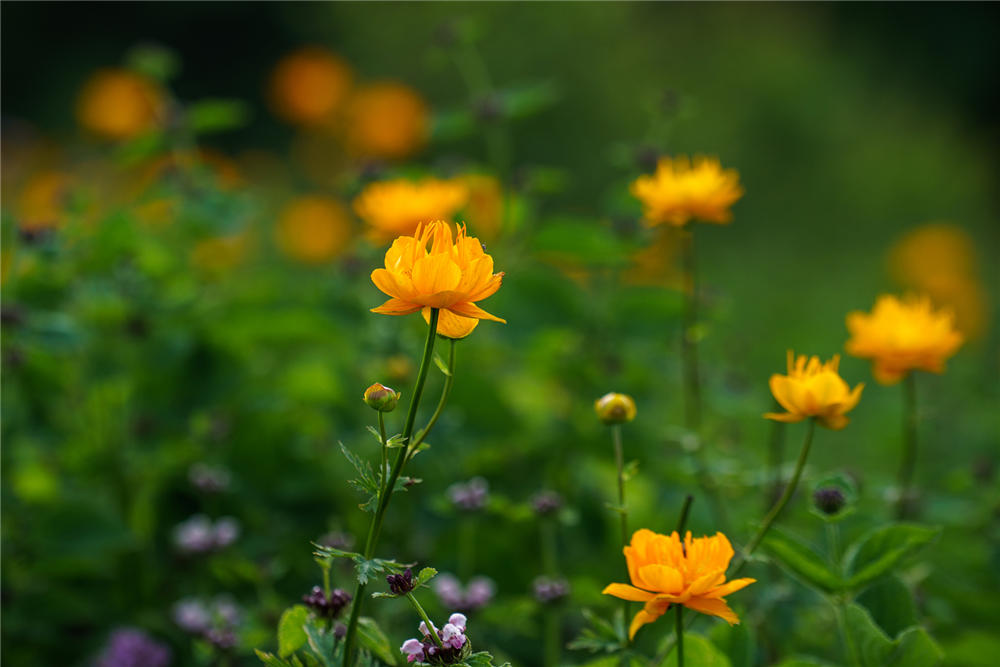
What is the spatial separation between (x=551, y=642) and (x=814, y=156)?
358 cm

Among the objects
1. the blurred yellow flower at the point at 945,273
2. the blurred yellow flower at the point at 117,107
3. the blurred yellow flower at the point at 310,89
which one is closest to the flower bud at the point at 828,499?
the blurred yellow flower at the point at 945,273

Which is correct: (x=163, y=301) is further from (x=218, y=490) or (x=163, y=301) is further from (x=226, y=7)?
(x=226, y=7)

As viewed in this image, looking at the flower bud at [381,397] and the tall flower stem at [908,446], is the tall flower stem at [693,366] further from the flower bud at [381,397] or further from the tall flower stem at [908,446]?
the flower bud at [381,397]

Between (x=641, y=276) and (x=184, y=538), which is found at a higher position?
(x=641, y=276)

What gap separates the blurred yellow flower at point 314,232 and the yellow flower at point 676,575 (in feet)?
8.16

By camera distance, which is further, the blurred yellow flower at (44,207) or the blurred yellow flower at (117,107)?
the blurred yellow flower at (117,107)

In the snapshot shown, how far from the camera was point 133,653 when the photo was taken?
99 cm

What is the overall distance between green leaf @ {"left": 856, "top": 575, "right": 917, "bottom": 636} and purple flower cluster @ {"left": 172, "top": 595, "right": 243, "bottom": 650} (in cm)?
50

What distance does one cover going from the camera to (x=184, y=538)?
1076 millimetres

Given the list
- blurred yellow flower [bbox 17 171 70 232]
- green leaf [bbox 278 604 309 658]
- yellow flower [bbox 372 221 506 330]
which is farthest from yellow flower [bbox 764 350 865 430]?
blurred yellow flower [bbox 17 171 70 232]

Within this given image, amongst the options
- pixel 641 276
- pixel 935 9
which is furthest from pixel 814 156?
pixel 641 276

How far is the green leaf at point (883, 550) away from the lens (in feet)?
2.28

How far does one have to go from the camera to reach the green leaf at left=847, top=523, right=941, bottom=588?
696mm

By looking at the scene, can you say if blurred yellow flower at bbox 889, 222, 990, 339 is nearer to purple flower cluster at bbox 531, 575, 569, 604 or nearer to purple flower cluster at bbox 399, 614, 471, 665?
purple flower cluster at bbox 531, 575, 569, 604
